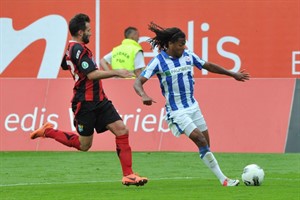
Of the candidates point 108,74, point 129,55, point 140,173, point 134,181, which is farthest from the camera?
point 129,55

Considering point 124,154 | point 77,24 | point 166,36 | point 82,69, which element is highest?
point 77,24

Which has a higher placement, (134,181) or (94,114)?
(94,114)

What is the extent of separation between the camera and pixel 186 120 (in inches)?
548

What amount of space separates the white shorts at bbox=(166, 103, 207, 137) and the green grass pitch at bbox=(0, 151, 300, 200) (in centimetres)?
68

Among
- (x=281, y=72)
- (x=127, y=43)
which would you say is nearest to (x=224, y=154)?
(x=127, y=43)

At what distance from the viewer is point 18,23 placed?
24703mm

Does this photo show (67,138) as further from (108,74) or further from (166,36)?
(166,36)

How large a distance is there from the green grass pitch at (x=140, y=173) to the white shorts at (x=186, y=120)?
0.68 m

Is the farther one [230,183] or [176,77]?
[176,77]

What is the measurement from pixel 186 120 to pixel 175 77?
577 mm

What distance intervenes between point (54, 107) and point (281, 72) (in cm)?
554

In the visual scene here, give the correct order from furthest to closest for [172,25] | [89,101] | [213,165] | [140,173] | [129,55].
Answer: [172,25] < [129,55] < [140,173] < [213,165] < [89,101]

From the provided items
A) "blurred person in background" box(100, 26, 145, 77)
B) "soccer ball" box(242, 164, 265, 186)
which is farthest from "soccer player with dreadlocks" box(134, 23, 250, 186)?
"blurred person in background" box(100, 26, 145, 77)

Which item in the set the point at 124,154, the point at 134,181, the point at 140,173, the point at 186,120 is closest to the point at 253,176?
the point at 186,120
